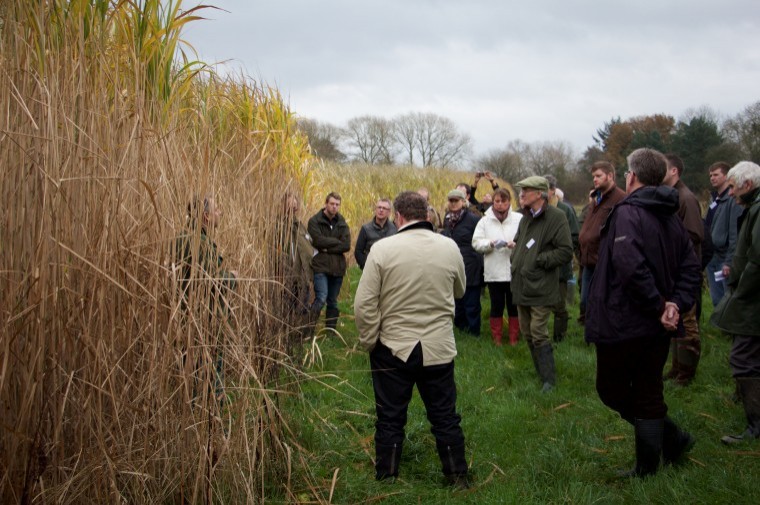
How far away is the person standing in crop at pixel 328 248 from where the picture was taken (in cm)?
805

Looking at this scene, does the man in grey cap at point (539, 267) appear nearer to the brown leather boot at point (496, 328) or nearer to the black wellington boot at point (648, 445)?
the brown leather boot at point (496, 328)

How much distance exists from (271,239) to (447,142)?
1335 inches

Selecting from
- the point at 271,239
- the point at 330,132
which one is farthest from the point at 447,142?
the point at 271,239

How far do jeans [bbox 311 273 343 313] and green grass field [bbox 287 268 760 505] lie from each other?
165 centimetres

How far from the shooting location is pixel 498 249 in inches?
293

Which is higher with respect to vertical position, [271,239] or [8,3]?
[8,3]

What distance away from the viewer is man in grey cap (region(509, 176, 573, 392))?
580cm

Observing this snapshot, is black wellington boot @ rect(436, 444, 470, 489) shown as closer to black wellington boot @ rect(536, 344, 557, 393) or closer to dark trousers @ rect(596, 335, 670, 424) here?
dark trousers @ rect(596, 335, 670, 424)

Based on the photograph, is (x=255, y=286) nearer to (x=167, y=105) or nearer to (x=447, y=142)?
(x=167, y=105)

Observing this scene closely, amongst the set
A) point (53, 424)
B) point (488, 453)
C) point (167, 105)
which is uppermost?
point (167, 105)

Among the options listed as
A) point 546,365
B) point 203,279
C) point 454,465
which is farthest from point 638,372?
point 203,279

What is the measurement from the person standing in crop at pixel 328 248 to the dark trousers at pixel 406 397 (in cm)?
405

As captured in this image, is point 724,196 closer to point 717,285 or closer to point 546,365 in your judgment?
point 717,285

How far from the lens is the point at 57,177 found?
238 centimetres
